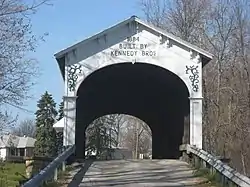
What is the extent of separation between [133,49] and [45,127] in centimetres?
4167

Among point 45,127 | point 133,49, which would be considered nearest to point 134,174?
point 133,49

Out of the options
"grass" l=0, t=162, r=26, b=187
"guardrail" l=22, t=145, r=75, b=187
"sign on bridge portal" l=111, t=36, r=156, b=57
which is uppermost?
"sign on bridge portal" l=111, t=36, r=156, b=57

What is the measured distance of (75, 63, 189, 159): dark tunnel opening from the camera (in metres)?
23.1

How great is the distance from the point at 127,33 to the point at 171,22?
21.3m

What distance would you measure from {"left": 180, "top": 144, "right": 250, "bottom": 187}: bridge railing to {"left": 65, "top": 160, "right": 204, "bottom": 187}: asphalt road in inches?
15.3

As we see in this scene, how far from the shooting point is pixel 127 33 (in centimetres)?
2061

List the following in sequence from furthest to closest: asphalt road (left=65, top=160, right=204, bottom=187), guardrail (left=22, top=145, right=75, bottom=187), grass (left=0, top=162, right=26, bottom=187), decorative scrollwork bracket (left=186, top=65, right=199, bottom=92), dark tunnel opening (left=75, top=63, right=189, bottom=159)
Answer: dark tunnel opening (left=75, top=63, right=189, bottom=159)
decorative scrollwork bracket (left=186, top=65, right=199, bottom=92)
grass (left=0, top=162, right=26, bottom=187)
asphalt road (left=65, top=160, right=204, bottom=187)
guardrail (left=22, top=145, right=75, bottom=187)

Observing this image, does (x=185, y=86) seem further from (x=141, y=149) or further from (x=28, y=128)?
(x=28, y=128)

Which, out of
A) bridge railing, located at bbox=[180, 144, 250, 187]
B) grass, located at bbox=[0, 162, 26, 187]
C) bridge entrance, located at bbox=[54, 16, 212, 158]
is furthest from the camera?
bridge entrance, located at bbox=[54, 16, 212, 158]

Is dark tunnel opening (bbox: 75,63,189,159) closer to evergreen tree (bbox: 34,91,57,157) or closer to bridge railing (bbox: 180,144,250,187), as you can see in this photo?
bridge railing (bbox: 180,144,250,187)

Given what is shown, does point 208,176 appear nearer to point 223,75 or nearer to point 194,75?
point 194,75

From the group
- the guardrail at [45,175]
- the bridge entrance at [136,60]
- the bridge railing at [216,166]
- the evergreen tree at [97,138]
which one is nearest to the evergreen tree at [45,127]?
→ the evergreen tree at [97,138]

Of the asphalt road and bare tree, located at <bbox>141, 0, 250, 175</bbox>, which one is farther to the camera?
bare tree, located at <bbox>141, 0, 250, 175</bbox>

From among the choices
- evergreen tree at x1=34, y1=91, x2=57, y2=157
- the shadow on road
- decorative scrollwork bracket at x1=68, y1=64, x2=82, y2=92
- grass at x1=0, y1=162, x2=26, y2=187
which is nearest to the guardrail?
the shadow on road
